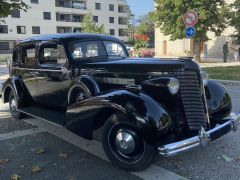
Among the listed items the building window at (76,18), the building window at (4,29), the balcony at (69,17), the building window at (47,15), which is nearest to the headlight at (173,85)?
the building window at (4,29)

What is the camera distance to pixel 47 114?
606cm

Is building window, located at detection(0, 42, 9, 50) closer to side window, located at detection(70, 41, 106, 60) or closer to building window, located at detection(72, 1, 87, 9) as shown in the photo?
building window, located at detection(72, 1, 87, 9)

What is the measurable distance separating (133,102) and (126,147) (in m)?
0.64

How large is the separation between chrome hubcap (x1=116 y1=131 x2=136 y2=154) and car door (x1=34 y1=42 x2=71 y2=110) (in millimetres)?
1807

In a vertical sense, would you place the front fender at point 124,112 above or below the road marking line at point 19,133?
above

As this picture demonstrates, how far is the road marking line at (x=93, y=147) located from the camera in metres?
4.22

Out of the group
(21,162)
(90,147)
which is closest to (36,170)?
(21,162)

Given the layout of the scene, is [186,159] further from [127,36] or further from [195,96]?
[127,36]

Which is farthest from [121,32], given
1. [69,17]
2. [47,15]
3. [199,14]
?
[199,14]

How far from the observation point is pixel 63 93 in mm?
6023

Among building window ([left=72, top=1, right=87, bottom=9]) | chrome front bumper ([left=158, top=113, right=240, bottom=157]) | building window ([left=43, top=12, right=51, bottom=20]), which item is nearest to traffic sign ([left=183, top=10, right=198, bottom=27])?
chrome front bumper ([left=158, top=113, right=240, bottom=157])

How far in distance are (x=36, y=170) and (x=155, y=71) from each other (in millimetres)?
2177

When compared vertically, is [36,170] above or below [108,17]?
below

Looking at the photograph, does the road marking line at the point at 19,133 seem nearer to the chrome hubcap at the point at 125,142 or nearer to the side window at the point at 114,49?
the side window at the point at 114,49
